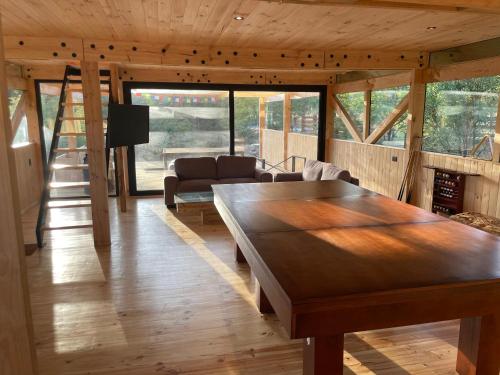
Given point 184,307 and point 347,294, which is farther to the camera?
point 184,307

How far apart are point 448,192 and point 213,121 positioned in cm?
463

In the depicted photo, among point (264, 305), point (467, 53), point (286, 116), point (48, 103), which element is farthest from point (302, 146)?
point (264, 305)

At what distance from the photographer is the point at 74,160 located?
302 inches

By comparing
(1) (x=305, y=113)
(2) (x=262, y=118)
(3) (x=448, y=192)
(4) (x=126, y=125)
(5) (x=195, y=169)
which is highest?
(1) (x=305, y=113)

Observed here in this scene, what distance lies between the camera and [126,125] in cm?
582

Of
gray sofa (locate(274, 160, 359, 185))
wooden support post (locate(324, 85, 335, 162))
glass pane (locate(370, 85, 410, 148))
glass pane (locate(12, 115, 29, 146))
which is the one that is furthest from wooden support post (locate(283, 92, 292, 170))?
glass pane (locate(12, 115, 29, 146))

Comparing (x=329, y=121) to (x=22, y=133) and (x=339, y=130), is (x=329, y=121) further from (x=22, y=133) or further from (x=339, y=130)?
(x=22, y=133)

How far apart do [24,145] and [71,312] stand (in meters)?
4.73

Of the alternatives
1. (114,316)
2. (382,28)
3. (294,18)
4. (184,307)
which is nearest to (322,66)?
(382,28)

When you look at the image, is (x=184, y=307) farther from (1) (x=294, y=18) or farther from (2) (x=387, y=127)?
(2) (x=387, y=127)

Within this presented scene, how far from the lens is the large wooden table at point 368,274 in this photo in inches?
58.2

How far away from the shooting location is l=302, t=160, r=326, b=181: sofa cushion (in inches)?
240

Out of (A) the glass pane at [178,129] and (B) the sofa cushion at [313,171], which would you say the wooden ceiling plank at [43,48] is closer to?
(A) the glass pane at [178,129]

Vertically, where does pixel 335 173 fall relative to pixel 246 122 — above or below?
below
